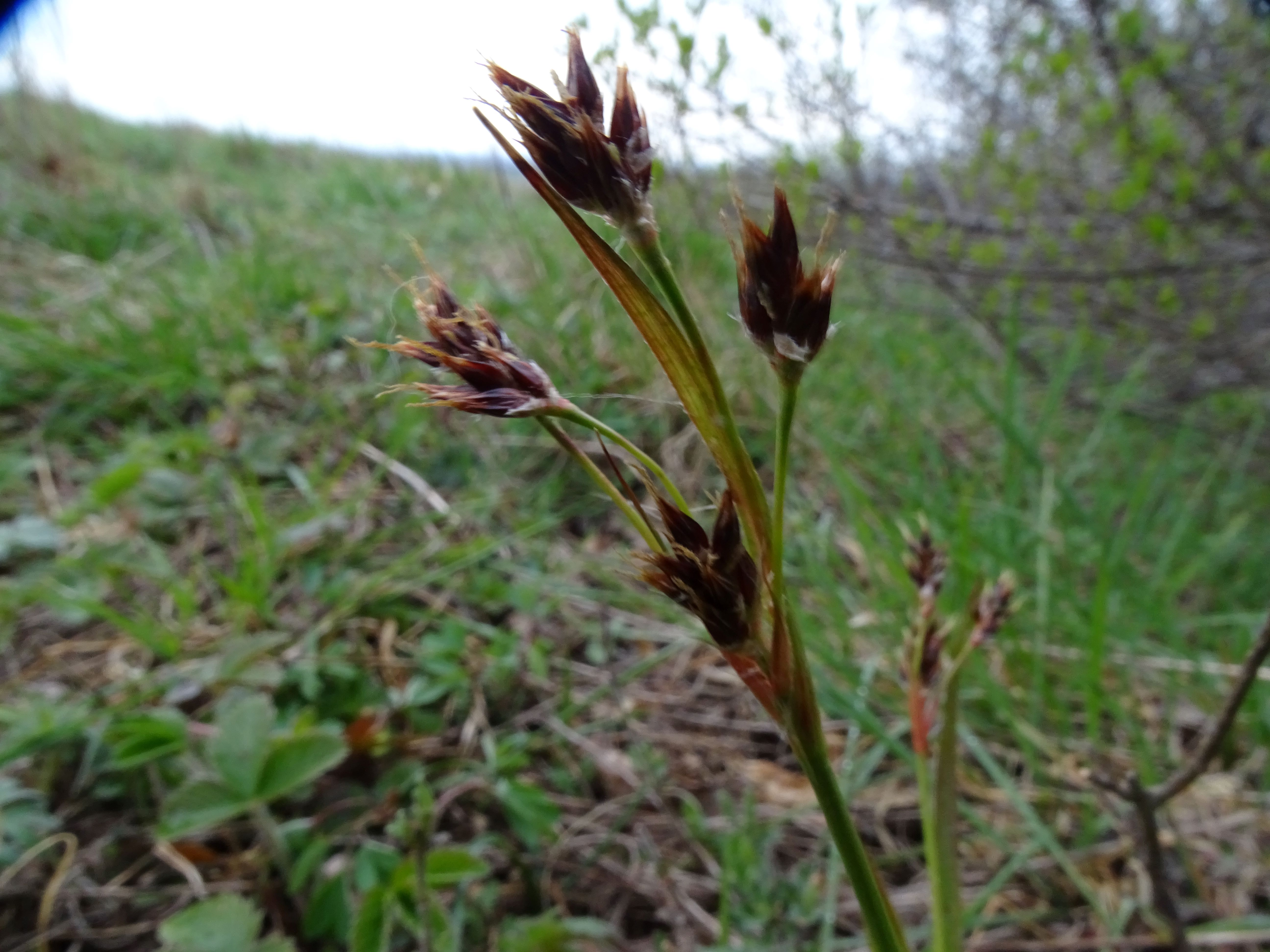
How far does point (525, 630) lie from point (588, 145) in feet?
4.38

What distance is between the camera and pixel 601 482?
417mm

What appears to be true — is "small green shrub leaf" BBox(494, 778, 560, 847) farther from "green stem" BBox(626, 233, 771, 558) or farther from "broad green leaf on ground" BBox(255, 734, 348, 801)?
"green stem" BBox(626, 233, 771, 558)

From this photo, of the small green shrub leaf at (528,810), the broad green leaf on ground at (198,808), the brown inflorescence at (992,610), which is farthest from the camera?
the small green shrub leaf at (528,810)

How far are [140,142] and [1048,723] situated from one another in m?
6.79

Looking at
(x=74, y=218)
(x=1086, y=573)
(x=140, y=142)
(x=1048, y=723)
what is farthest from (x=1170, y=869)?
(x=140, y=142)

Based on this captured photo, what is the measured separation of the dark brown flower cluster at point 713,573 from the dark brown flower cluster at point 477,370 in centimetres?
9

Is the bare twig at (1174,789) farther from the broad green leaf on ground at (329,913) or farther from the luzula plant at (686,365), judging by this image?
the broad green leaf on ground at (329,913)

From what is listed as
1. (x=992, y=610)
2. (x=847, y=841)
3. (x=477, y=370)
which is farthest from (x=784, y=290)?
(x=992, y=610)

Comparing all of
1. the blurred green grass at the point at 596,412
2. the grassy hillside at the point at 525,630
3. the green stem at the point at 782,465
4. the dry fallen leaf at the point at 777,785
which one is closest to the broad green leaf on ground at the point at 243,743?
the grassy hillside at the point at 525,630

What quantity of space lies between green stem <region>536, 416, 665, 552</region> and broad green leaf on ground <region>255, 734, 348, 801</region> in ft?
2.55

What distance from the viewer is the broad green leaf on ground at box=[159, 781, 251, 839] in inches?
38.0

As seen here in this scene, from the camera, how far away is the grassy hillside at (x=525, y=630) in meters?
1.07

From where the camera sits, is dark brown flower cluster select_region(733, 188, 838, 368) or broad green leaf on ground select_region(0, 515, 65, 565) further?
broad green leaf on ground select_region(0, 515, 65, 565)

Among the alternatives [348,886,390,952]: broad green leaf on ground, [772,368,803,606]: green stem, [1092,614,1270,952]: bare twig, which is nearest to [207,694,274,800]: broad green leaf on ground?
[348,886,390,952]: broad green leaf on ground
